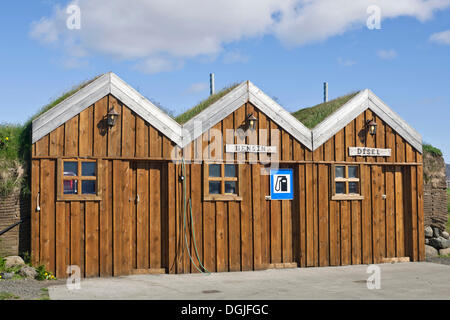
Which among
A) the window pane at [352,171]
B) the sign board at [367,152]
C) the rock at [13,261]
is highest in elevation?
the sign board at [367,152]

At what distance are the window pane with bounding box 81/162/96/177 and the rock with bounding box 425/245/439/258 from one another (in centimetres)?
929

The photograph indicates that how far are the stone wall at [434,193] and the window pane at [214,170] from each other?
658cm

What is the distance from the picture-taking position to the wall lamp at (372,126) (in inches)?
497

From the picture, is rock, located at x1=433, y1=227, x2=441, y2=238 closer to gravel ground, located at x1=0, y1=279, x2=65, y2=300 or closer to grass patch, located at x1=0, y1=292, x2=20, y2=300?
gravel ground, located at x1=0, y1=279, x2=65, y2=300

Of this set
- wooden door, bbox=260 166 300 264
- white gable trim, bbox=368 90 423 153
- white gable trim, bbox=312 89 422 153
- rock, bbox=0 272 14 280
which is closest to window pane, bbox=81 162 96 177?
rock, bbox=0 272 14 280

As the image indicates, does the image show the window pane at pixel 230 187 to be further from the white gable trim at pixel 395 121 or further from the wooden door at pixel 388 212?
the white gable trim at pixel 395 121

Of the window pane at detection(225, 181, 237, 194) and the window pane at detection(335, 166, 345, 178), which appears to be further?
the window pane at detection(335, 166, 345, 178)

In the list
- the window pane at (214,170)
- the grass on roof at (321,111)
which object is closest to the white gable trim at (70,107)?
the window pane at (214,170)

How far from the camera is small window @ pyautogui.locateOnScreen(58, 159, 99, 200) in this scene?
10188 millimetres

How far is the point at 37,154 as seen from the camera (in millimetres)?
10109

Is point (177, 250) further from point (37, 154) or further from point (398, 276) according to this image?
point (398, 276)

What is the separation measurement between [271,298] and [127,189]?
4.11m

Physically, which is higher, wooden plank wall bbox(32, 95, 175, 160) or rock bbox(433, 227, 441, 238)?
wooden plank wall bbox(32, 95, 175, 160)
